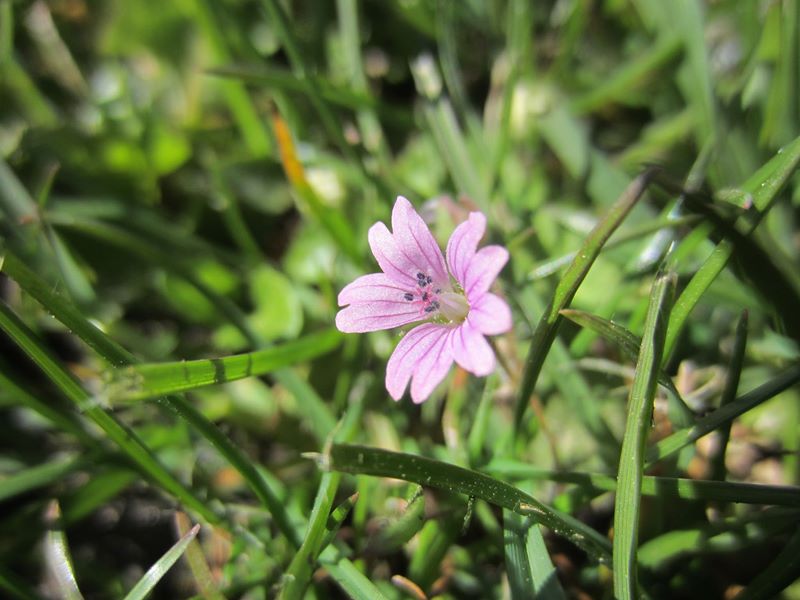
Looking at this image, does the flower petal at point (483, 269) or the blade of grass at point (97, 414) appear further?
the blade of grass at point (97, 414)

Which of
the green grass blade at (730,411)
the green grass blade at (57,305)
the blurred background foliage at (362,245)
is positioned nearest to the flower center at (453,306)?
the blurred background foliage at (362,245)

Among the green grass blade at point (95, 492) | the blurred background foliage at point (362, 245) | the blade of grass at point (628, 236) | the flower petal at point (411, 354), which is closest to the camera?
the flower petal at point (411, 354)

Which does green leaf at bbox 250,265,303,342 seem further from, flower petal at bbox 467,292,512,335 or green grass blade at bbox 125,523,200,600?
flower petal at bbox 467,292,512,335

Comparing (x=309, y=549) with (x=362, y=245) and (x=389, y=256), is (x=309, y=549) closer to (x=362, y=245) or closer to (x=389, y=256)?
(x=389, y=256)

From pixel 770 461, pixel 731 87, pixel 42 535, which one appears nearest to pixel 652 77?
pixel 731 87

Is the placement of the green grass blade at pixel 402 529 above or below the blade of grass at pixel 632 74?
below

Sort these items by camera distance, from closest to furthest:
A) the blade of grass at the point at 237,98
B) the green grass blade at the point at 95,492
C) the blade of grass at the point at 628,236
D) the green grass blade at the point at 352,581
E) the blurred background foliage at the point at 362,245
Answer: the green grass blade at the point at 352,581
the blade of grass at the point at 628,236
the blurred background foliage at the point at 362,245
the green grass blade at the point at 95,492
the blade of grass at the point at 237,98

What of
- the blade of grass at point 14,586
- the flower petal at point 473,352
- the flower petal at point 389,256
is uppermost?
the flower petal at point 389,256

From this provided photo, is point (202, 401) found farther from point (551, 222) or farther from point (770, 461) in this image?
point (770, 461)

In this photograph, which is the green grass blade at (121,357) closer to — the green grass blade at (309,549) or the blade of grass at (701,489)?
the green grass blade at (309,549)
